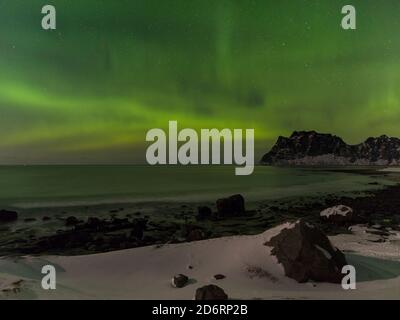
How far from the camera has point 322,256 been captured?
7.48m

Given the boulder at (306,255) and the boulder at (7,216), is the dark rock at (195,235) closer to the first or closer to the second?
the boulder at (306,255)

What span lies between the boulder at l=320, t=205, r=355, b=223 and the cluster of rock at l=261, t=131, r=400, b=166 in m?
2.03

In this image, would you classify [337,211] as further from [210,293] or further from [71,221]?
[71,221]

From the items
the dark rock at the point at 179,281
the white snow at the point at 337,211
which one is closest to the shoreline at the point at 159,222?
the white snow at the point at 337,211

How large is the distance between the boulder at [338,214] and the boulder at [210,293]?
5491mm

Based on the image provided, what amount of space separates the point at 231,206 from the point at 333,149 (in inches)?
162

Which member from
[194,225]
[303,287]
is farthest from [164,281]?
[194,225]

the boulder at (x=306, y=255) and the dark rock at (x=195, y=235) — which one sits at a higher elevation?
the boulder at (x=306, y=255)

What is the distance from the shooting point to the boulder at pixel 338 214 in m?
11.4

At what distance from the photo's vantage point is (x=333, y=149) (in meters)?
13.2

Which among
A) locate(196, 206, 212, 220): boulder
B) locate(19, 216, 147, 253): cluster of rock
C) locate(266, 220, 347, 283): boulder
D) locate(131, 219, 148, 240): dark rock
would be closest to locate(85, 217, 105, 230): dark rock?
locate(19, 216, 147, 253): cluster of rock

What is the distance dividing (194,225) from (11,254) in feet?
16.2

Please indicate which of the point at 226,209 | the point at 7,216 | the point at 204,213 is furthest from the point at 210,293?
the point at 7,216

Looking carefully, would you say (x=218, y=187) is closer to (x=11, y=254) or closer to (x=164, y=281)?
(x=164, y=281)
